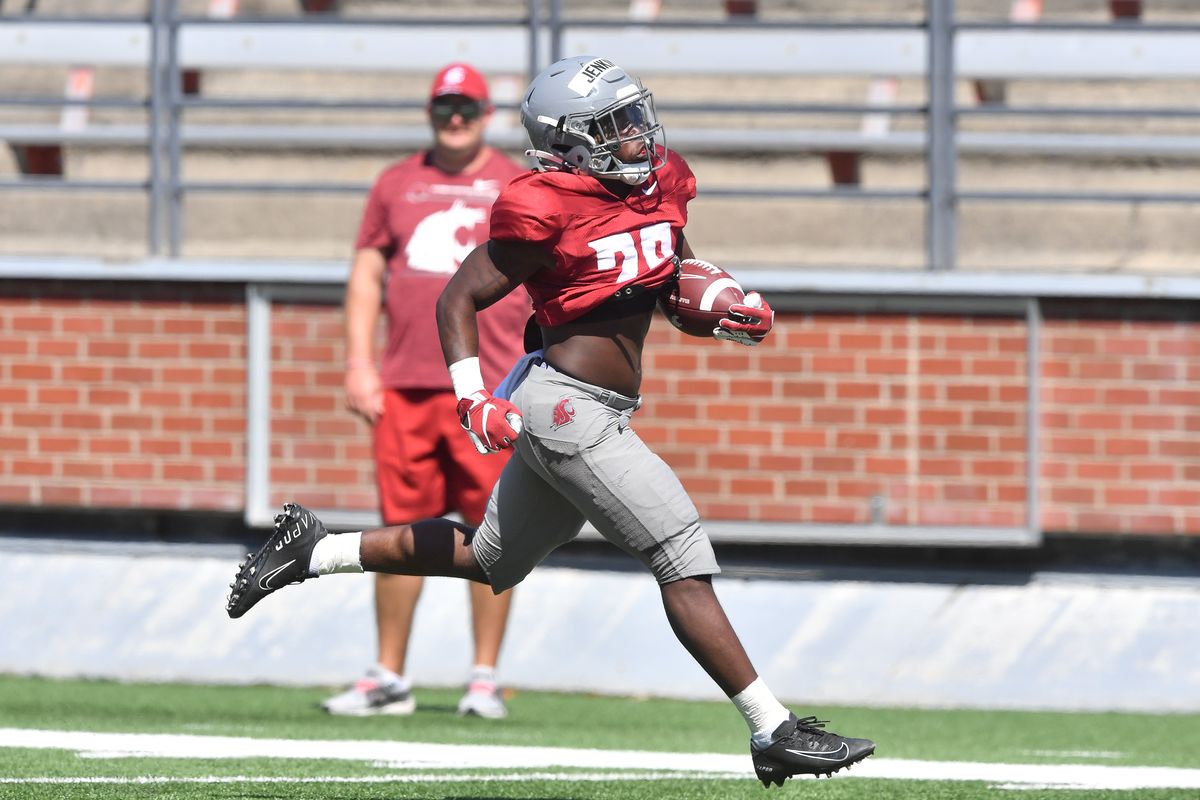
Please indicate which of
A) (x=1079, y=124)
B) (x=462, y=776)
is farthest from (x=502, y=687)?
(x=1079, y=124)

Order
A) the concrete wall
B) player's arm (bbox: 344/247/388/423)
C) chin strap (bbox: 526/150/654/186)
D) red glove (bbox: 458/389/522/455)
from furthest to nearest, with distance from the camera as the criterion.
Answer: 1. the concrete wall
2. player's arm (bbox: 344/247/388/423)
3. chin strap (bbox: 526/150/654/186)
4. red glove (bbox: 458/389/522/455)

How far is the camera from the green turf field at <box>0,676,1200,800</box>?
15.5ft

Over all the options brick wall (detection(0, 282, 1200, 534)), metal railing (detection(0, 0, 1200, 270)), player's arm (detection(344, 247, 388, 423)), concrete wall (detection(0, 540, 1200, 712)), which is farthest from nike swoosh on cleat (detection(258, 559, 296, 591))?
metal railing (detection(0, 0, 1200, 270))

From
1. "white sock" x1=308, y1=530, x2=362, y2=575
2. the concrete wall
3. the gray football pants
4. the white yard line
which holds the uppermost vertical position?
the gray football pants

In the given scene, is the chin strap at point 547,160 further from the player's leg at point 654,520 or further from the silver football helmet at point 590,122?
the player's leg at point 654,520

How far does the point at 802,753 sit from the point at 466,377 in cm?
107

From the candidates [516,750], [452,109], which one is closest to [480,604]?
[516,750]

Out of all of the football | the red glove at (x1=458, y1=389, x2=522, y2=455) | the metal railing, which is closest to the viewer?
the red glove at (x1=458, y1=389, x2=522, y2=455)

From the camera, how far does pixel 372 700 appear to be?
6480mm

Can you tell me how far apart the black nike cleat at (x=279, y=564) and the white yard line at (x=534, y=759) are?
1.62ft

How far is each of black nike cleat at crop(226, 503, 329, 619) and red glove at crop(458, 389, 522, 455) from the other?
2.28 feet

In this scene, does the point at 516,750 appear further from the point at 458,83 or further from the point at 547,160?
the point at 458,83

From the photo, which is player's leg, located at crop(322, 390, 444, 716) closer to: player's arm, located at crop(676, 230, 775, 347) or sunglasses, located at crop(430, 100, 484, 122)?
sunglasses, located at crop(430, 100, 484, 122)

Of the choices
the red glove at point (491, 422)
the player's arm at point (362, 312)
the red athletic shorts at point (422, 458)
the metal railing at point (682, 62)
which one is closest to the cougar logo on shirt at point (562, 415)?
the red glove at point (491, 422)
